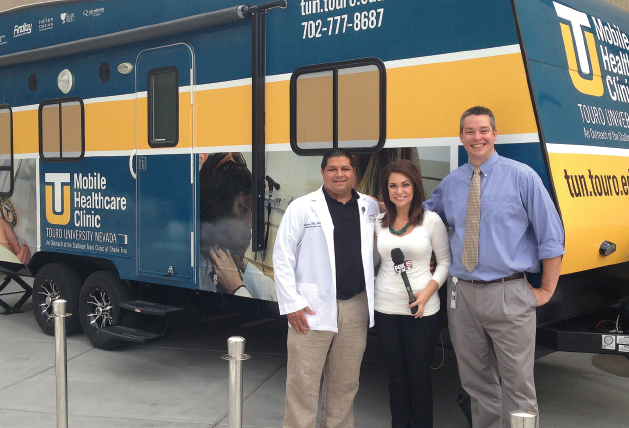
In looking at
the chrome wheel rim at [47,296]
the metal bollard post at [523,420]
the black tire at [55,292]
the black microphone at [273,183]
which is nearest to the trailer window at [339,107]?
the black microphone at [273,183]

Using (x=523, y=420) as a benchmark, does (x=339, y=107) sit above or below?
above

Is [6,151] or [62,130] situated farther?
[6,151]

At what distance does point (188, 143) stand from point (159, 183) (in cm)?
48

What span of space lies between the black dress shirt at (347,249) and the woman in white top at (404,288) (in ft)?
0.56

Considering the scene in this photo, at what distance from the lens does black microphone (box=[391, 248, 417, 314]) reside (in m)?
3.58

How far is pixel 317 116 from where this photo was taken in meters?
4.55

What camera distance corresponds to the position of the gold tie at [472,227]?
11.4 feet

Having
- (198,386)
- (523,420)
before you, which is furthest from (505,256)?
(198,386)

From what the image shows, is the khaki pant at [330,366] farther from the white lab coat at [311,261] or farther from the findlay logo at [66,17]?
the findlay logo at [66,17]

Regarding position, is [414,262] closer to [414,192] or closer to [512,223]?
[414,192]

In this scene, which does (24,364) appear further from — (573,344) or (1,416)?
(573,344)

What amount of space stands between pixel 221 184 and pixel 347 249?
1859 mm

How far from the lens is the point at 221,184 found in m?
5.16

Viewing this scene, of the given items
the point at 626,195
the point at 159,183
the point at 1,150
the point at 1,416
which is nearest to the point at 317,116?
the point at 159,183
